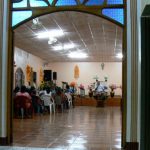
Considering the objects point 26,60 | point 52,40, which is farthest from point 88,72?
point 52,40

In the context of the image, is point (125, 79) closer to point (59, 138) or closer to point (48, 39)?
point (59, 138)

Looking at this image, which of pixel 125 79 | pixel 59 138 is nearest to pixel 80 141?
pixel 59 138

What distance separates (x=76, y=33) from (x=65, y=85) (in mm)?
8721

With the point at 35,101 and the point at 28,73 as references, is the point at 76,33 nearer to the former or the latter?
the point at 35,101

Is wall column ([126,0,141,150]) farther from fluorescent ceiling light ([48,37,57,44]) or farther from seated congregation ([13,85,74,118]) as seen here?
fluorescent ceiling light ([48,37,57,44])

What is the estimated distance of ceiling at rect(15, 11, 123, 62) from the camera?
9.36 meters

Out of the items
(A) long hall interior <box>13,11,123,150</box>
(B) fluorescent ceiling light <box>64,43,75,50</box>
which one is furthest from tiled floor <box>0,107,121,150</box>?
(B) fluorescent ceiling light <box>64,43,75,50</box>

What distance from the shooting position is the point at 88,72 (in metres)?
21.3

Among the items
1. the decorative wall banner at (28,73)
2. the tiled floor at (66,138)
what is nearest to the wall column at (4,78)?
the tiled floor at (66,138)

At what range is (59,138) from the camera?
253 inches

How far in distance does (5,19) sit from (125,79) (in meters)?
2.37

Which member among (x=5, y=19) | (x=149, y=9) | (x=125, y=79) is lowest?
(x=125, y=79)

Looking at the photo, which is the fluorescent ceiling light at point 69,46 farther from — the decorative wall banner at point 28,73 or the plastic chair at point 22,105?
the plastic chair at point 22,105

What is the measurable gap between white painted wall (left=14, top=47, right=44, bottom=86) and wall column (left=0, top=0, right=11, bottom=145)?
8.84m
